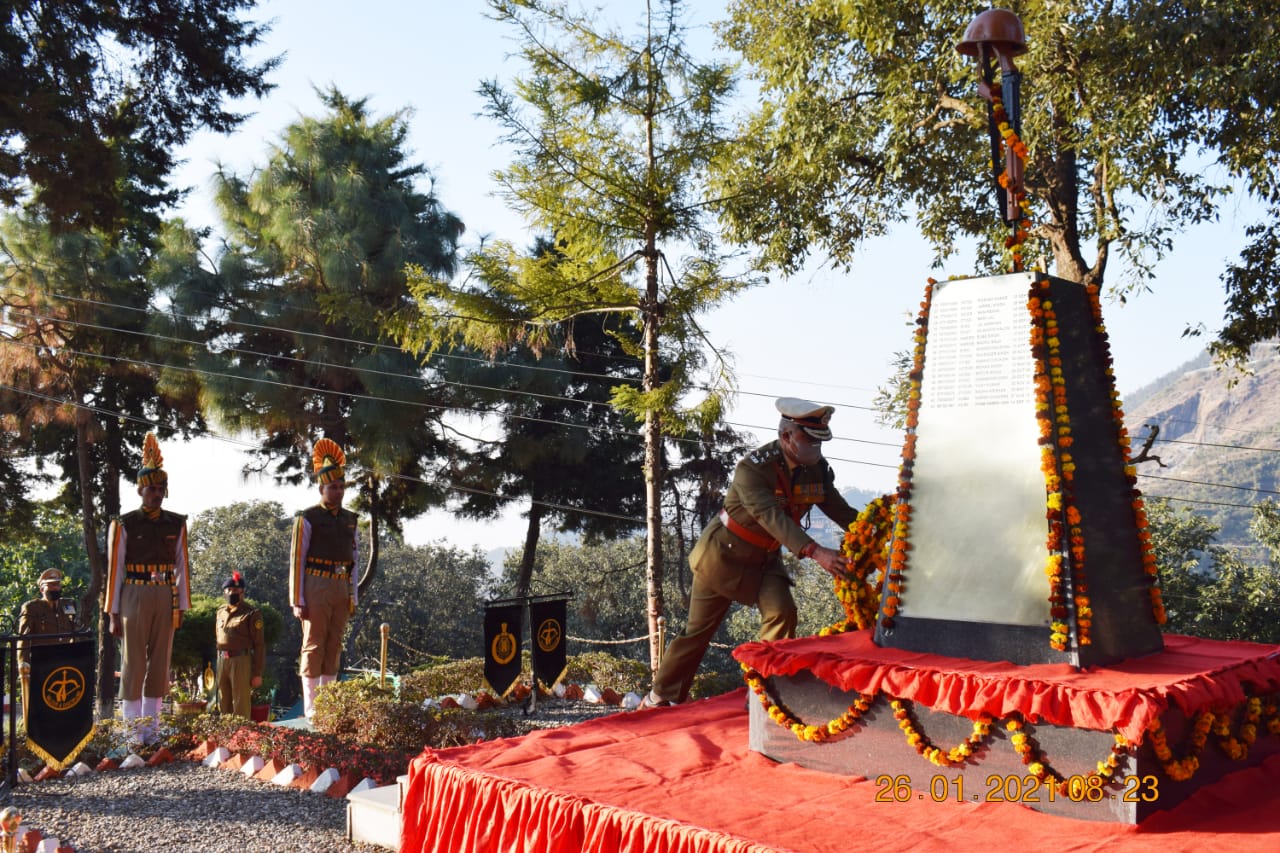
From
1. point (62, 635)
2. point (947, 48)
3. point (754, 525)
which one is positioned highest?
point (947, 48)

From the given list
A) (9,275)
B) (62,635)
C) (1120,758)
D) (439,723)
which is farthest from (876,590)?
(9,275)

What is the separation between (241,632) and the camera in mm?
10266

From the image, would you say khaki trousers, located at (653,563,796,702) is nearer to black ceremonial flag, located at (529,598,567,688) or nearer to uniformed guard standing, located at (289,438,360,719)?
black ceremonial flag, located at (529,598,567,688)

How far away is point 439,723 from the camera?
300 inches

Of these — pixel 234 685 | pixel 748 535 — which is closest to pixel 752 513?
pixel 748 535

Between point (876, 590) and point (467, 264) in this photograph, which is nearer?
point (876, 590)

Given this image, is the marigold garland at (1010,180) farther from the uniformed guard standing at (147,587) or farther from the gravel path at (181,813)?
the uniformed guard standing at (147,587)

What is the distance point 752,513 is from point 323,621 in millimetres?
4662

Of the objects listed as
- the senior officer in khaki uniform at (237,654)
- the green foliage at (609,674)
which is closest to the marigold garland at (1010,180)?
the green foliage at (609,674)

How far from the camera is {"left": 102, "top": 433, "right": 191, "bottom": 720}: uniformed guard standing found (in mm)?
8289

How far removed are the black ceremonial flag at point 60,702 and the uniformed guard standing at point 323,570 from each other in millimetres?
1908

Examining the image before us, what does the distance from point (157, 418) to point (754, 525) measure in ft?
64.7

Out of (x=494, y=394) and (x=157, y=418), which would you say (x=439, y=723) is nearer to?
(x=494, y=394)

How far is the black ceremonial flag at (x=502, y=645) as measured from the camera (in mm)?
8516
